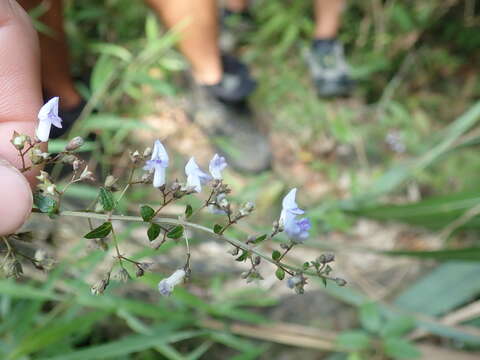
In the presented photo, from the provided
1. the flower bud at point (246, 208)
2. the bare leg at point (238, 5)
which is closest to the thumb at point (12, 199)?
the flower bud at point (246, 208)

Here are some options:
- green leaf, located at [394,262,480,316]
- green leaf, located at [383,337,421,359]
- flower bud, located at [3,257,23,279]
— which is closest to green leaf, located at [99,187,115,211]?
flower bud, located at [3,257,23,279]

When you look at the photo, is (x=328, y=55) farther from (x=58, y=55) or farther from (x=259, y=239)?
(x=259, y=239)

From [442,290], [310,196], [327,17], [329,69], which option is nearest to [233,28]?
[327,17]

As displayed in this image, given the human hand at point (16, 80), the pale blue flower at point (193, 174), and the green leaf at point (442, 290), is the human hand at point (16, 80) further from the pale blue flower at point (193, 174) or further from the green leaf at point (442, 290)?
the green leaf at point (442, 290)

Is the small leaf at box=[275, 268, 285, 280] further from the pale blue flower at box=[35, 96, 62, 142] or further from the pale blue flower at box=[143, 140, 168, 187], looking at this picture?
the pale blue flower at box=[35, 96, 62, 142]

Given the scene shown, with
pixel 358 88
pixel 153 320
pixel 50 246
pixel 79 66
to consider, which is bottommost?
pixel 50 246

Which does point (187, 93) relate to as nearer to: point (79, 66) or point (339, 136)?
point (79, 66)

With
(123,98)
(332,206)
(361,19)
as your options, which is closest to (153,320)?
(332,206)
